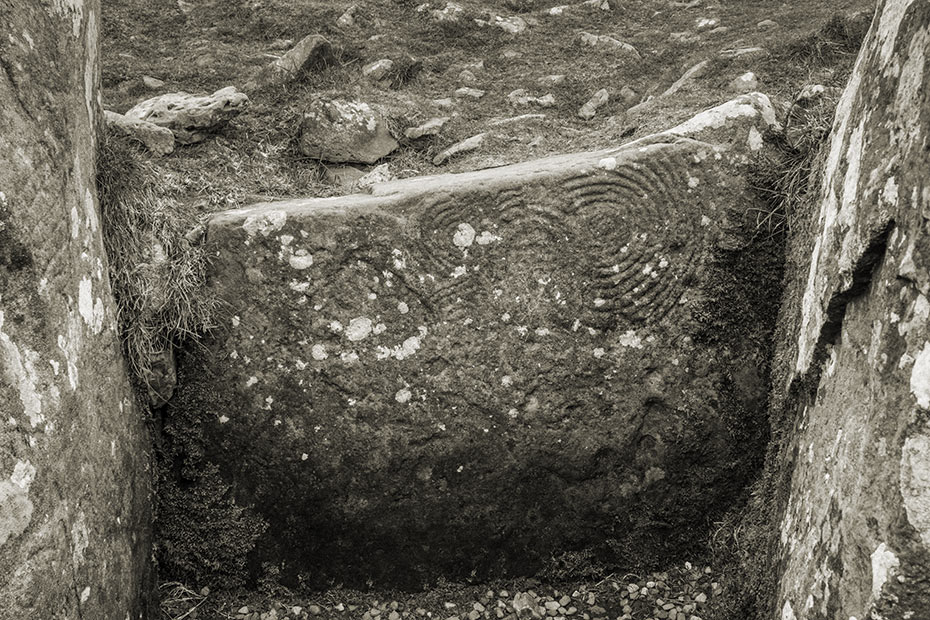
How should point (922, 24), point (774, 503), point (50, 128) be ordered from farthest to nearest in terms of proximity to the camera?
point (774, 503) → point (50, 128) → point (922, 24)

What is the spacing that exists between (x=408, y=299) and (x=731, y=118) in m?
1.89

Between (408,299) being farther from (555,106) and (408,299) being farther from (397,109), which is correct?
(555,106)

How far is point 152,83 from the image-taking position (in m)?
6.14

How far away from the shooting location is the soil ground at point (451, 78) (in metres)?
3.79

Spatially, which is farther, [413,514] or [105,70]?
[105,70]

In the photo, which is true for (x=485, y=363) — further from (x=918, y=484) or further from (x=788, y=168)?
(x=918, y=484)

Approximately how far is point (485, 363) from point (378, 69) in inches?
142

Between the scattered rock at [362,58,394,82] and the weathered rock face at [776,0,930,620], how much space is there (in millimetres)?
3924

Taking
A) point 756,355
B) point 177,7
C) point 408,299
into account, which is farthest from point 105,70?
point 756,355

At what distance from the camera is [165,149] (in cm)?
474

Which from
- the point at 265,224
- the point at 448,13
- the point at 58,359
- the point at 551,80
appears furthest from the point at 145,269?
the point at 448,13

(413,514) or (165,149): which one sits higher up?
(165,149)

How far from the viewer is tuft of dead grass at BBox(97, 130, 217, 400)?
11.4ft

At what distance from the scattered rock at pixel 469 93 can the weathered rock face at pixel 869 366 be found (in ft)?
10.9
